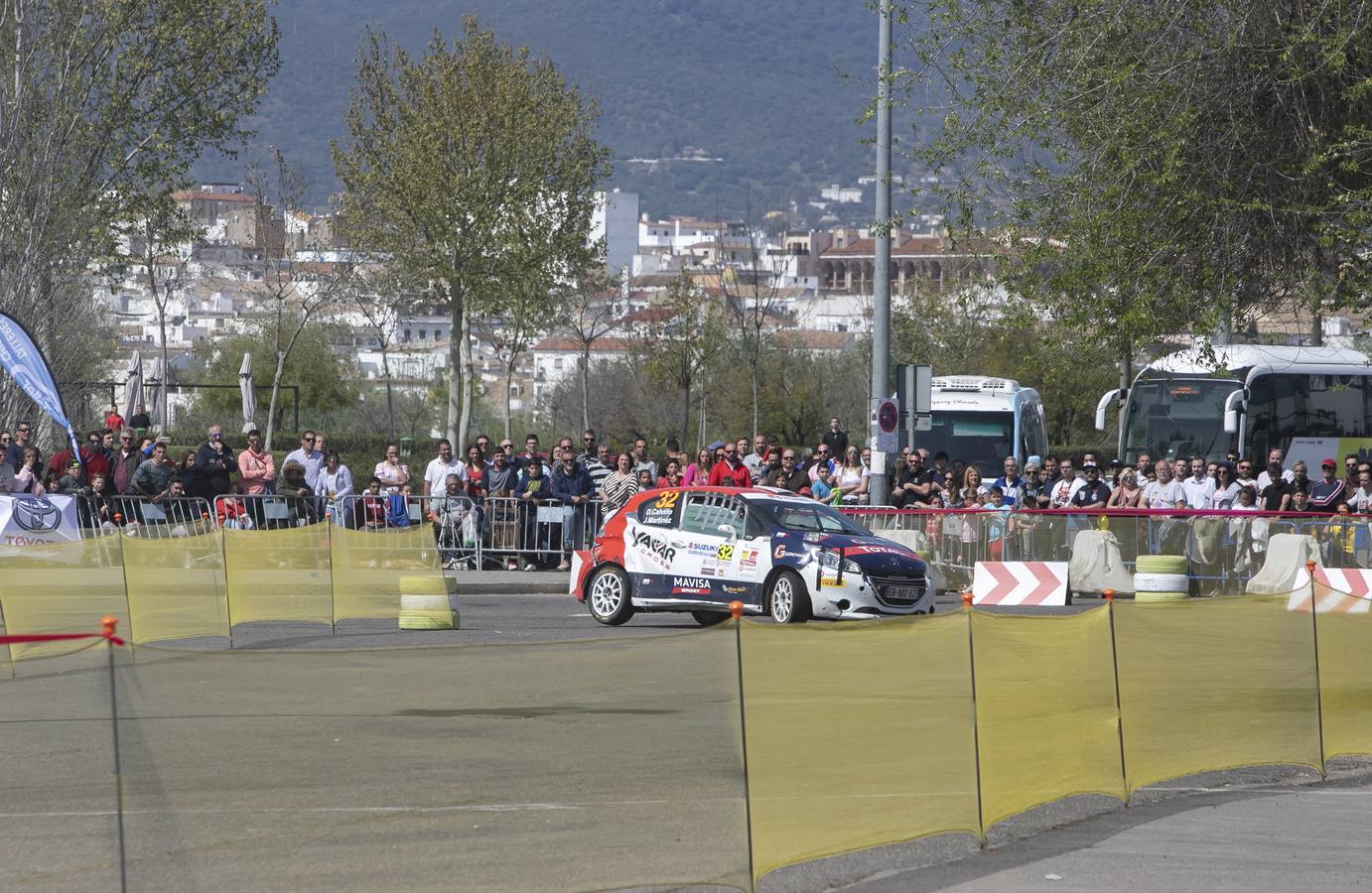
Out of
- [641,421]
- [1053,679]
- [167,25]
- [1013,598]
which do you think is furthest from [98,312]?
[1053,679]

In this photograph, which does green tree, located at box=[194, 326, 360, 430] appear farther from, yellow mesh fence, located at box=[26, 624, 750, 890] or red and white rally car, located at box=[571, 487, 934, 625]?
yellow mesh fence, located at box=[26, 624, 750, 890]

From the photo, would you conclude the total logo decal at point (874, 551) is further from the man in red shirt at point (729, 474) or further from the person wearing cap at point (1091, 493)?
the person wearing cap at point (1091, 493)

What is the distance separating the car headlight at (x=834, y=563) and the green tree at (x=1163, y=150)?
5658mm

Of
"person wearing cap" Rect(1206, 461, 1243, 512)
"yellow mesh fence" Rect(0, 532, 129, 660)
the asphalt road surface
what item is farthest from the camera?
"person wearing cap" Rect(1206, 461, 1243, 512)

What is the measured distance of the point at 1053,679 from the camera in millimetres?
8211

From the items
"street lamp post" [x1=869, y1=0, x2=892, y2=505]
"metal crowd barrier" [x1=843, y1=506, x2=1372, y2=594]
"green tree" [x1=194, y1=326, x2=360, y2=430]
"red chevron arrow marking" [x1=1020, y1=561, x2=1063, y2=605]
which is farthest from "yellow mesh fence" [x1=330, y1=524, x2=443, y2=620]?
"green tree" [x1=194, y1=326, x2=360, y2=430]

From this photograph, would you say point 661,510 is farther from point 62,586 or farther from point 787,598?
point 62,586

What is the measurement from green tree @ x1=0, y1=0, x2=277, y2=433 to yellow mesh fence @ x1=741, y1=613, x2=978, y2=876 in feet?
82.5

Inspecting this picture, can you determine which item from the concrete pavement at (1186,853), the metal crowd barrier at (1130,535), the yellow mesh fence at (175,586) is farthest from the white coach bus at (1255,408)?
the concrete pavement at (1186,853)

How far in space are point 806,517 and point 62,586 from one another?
737 centimetres

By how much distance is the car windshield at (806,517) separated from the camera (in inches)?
660

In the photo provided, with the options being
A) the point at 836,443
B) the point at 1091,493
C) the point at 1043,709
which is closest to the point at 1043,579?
the point at 1091,493

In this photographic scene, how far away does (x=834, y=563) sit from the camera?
16.3 m

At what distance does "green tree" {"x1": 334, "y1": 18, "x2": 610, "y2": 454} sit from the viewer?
4244cm
